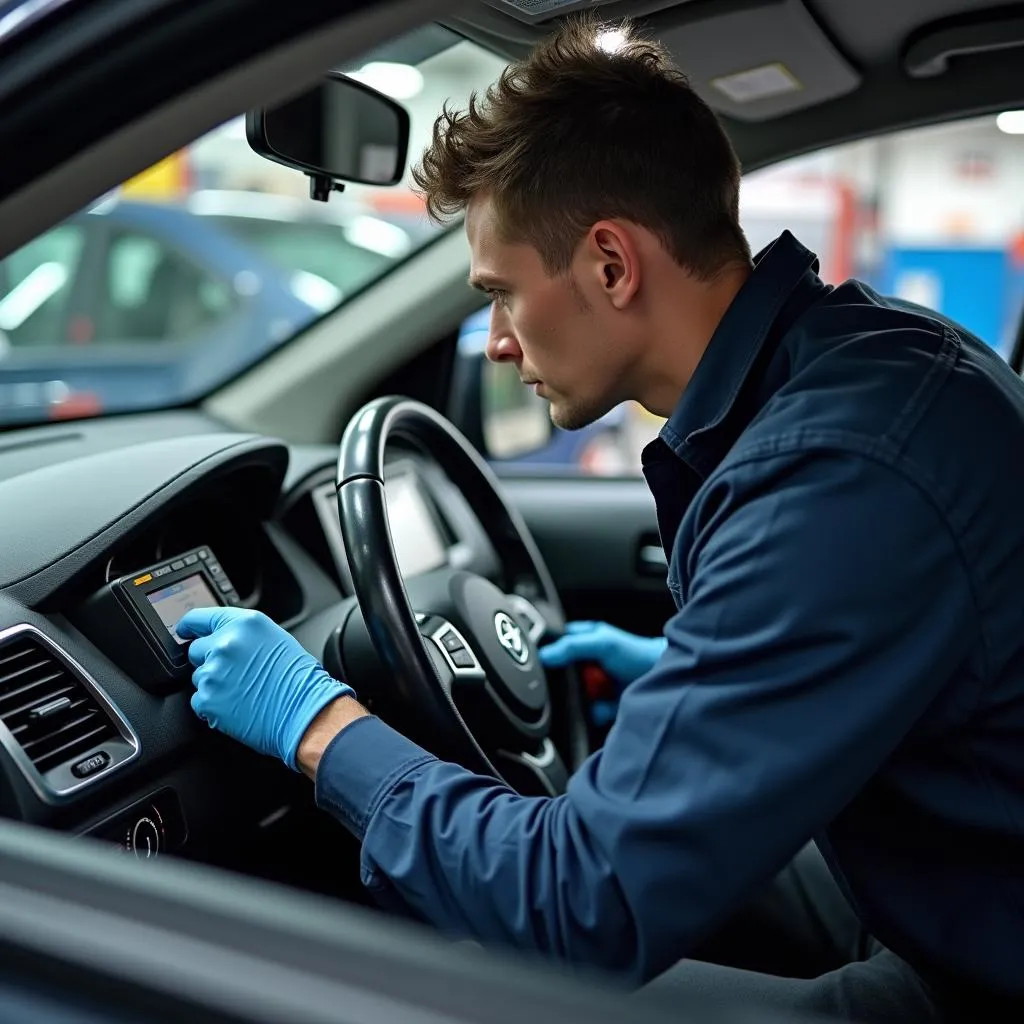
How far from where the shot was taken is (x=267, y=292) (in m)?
5.95

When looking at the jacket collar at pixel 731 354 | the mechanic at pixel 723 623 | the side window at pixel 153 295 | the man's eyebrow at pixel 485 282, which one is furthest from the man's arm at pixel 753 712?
the side window at pixel 153 295

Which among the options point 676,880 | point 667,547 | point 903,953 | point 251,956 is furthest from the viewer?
point 667,547

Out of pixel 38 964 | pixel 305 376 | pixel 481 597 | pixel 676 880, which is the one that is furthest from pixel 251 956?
pixel 305 376

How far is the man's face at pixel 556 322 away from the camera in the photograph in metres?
1.33

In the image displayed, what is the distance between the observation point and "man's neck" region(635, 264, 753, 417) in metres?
1.33

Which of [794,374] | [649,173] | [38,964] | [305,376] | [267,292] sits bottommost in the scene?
[267,292]

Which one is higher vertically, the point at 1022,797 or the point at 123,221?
the point at 1022,797

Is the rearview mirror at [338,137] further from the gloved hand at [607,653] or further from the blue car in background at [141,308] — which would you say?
the blue car in background at [141,308]

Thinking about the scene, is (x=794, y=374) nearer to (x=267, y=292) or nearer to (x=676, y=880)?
(x=676, y=880)

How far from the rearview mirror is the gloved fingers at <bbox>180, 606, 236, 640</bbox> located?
1.76ft

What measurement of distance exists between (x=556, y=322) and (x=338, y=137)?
1.82ft

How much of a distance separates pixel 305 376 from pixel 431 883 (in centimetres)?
140

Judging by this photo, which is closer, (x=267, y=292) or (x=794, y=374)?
(x=794, y=374)

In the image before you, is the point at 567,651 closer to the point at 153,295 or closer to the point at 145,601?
the point at 145,601
